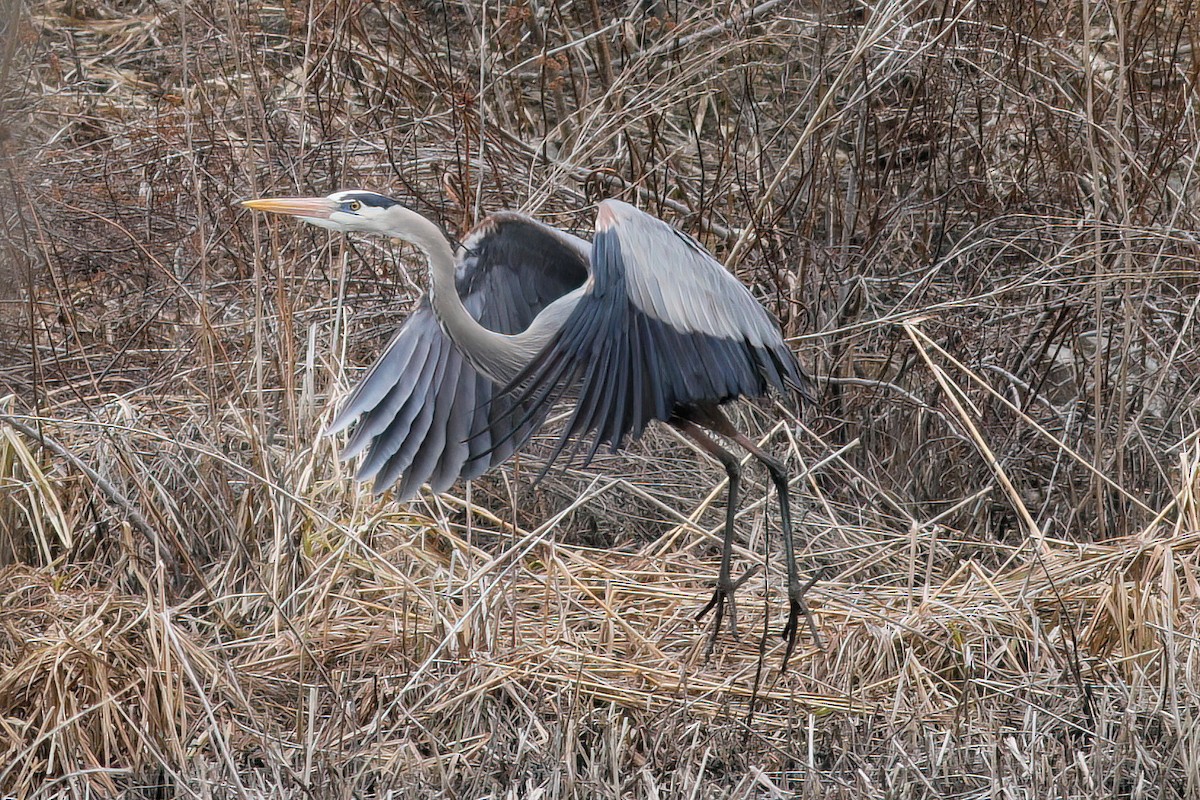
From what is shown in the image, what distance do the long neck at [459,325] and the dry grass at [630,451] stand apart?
1.45ft

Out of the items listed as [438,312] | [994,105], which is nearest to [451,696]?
[438,312]

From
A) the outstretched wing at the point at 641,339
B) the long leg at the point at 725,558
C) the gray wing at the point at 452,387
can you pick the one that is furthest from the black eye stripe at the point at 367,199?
the long leg at the point at 725,558

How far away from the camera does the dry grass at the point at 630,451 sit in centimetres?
341

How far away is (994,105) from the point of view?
5730 mm

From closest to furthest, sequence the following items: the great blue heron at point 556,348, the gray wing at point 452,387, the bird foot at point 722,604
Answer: the great blue heron at point 556,348 → the bird foot at point 722,604 → the gray wing at point 452,387

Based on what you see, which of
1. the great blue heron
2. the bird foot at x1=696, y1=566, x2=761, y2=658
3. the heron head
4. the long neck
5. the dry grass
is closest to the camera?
the dry grass

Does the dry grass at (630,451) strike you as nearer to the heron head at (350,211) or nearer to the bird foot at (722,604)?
the bird foot at (722,604)

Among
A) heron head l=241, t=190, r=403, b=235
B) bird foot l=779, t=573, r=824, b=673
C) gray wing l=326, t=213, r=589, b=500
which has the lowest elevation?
bird foot l=779, t=573, r=824, b=673

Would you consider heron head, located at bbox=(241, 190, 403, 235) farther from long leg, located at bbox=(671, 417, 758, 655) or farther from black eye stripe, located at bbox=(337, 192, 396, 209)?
long leg, located at bbox=(671, 417, 758, 655)

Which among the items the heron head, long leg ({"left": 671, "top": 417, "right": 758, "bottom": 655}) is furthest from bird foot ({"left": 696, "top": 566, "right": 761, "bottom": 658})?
the heron head

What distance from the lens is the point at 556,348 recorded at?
3.52 m

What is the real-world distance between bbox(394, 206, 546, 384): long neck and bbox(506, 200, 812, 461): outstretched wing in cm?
13

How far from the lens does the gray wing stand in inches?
163

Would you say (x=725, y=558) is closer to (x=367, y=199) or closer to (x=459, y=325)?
(x=459, y=325)
